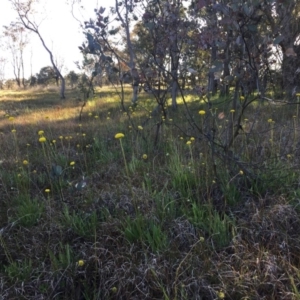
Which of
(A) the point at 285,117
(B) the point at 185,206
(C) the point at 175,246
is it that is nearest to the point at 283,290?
(C) the point at 175,246

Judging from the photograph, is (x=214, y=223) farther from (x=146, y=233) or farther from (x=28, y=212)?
(x=28, y=212)

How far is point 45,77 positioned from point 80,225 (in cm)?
3990

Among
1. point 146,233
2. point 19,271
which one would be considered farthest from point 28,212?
point 146,233

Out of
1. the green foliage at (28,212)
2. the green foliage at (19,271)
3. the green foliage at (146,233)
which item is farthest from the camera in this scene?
the green foliage at (28,212)

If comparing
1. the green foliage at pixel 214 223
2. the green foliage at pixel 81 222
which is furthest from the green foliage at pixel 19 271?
the green foliage at pixel 214 223

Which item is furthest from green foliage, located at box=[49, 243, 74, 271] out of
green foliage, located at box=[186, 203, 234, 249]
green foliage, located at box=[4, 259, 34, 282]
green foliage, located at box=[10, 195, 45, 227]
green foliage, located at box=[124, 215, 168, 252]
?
green foliage, located at box=[186, 203, 234, 249]

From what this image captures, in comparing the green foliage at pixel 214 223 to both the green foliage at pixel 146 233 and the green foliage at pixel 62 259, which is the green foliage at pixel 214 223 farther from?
the green foliage at pixel 62 259

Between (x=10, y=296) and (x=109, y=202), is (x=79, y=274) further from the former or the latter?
(x=109, y=202)

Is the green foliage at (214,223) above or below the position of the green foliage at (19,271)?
above

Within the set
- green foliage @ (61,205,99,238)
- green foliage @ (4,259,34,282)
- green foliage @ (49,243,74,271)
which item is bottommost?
green foliage @ (4,259,34,282)

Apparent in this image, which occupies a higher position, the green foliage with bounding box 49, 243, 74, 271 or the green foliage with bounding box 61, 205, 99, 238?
the green foliage with bounding box 61, 205, 99, 238

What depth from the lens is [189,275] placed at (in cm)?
200

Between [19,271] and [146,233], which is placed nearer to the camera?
[19,271]

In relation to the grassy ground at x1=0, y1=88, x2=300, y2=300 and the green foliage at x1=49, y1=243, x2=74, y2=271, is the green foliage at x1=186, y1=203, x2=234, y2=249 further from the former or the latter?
the green foliage at x1=49, y1=243, x2=74, y2=271
